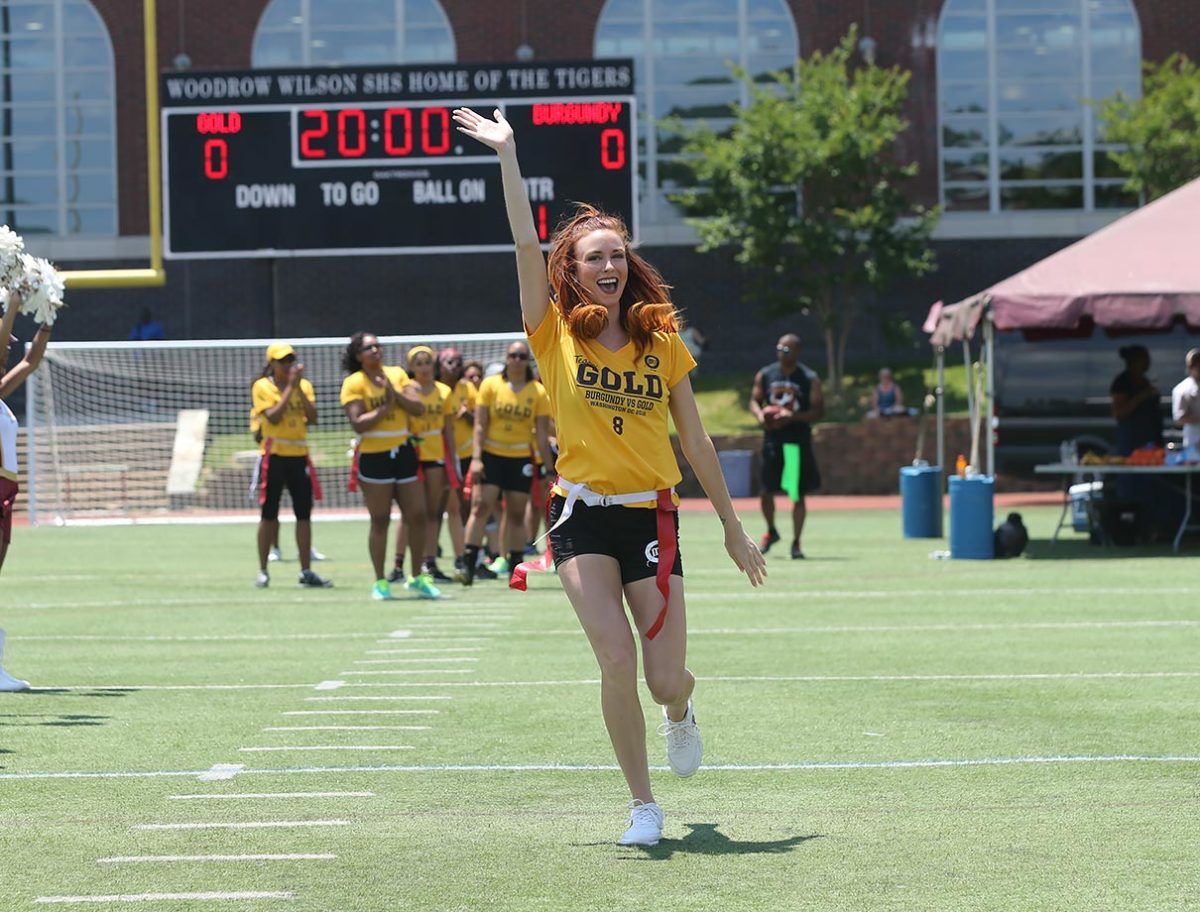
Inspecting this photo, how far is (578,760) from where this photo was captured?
7.45 m

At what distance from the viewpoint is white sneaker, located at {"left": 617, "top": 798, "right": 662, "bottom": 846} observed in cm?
580

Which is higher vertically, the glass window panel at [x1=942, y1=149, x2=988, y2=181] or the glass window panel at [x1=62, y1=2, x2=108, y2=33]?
the glass window panel at [x1=62, y1=2, x2=108, y2=33]

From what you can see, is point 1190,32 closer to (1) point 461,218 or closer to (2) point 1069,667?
(1) point 461,218

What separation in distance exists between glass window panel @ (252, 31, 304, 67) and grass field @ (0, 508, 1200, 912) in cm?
3056

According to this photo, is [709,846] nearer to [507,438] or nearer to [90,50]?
[507,438]

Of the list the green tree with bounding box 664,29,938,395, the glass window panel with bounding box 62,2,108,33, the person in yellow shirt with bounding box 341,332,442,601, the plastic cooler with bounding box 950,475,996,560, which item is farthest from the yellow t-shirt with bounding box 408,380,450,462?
the glass window panel with bounding box 62,2,108,33

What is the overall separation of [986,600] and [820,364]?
93.4ft

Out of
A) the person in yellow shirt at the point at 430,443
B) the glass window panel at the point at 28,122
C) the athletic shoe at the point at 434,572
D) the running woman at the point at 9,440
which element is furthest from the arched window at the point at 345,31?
the running woman at the point at 9,440

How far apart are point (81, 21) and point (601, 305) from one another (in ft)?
132

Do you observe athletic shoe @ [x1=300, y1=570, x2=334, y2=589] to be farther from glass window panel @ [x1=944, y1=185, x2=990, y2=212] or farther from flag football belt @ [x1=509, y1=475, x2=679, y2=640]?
glass window panel @ [x1=944, y1=185, x2=990, y2=212]

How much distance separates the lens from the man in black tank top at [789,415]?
62.0ft

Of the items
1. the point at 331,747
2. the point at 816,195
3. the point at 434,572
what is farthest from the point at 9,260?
the point at 816,195

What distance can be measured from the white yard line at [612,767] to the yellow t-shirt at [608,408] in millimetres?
1579

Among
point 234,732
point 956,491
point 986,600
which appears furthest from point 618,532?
point 956,491
